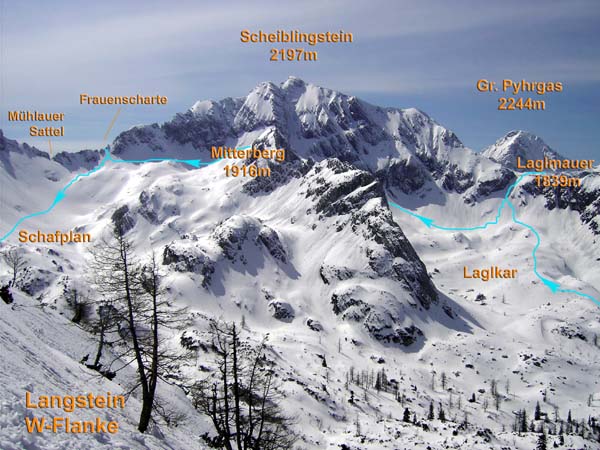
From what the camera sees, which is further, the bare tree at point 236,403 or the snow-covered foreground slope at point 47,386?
the bare tree at point 236,403

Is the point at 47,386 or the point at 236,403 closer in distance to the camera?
the point at 47,386

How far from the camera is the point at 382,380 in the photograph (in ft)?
566

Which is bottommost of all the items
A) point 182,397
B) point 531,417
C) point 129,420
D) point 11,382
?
point 531,417

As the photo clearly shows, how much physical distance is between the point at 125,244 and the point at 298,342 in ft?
552

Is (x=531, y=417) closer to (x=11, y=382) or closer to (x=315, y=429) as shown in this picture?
(x=315, y=429)

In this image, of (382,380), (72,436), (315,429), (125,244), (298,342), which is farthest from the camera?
(298,342)

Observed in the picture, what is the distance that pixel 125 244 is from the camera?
2708 cm

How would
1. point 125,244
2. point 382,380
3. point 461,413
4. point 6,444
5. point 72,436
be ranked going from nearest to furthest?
point 6,444, point 72,436, point 125,244, point 461,413, point 382,380

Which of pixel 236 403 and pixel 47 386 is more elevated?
pixel 47 386

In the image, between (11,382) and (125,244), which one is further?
(125,244)

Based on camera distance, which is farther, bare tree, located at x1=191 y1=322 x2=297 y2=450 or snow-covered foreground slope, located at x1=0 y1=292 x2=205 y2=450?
bare tree, located at x1=191 y1=322 x2=297 y2=450

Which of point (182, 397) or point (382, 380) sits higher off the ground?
point (182, 397)

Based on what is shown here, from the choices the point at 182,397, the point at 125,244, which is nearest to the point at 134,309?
the point at 125,244

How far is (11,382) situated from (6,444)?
5526 millimetres
